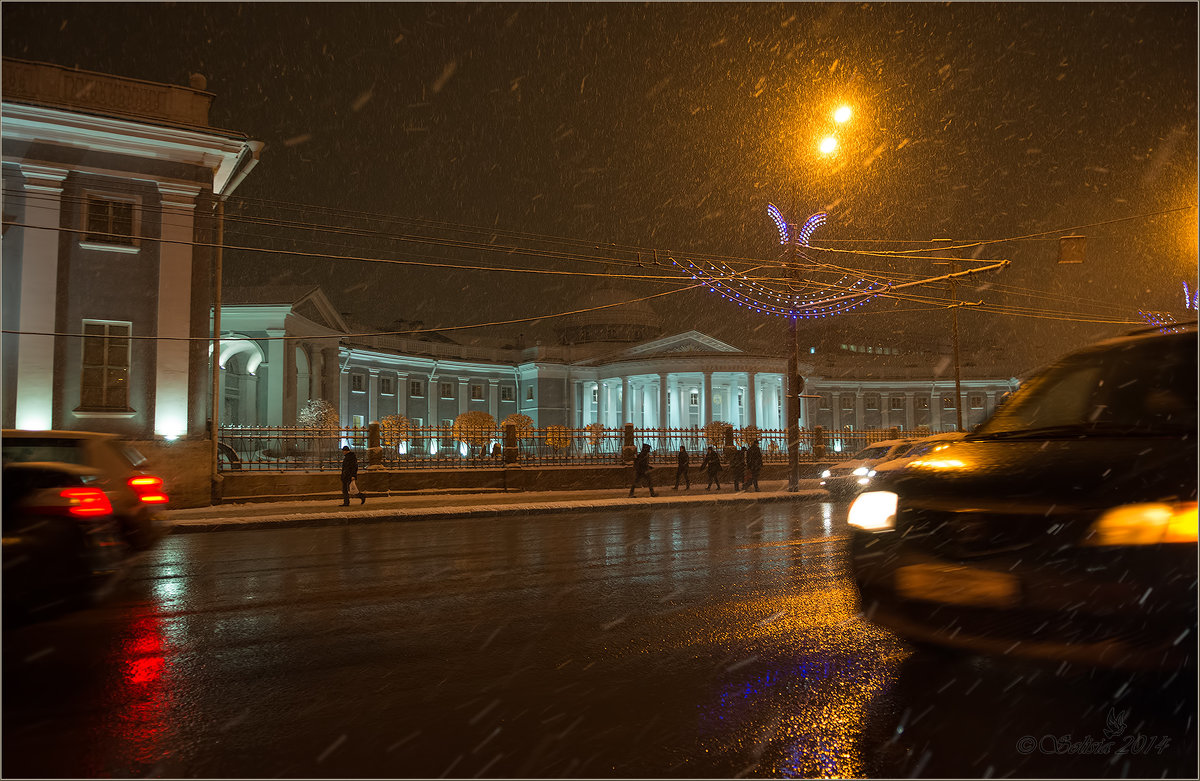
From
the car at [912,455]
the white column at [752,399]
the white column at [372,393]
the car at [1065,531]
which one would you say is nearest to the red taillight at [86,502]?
the car at [1065,531]

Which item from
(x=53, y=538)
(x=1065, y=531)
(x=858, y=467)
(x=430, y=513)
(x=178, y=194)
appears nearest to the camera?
(x=1065, y=531)

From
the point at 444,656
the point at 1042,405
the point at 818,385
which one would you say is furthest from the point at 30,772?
the point at 818,385

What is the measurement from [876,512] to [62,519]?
18.0 feet

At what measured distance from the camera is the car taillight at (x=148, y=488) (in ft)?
21.5

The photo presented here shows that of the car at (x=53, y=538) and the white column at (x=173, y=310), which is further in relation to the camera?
the white column at (x=173, y=310)

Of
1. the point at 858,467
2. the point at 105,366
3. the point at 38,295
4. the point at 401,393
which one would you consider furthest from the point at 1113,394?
the point at 401,393

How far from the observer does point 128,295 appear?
18844 mm

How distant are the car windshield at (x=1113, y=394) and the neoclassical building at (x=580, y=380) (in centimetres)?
3396

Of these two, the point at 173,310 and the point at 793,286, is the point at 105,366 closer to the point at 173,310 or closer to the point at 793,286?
the point at 173,310

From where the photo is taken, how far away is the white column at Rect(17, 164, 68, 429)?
1752 centimetres

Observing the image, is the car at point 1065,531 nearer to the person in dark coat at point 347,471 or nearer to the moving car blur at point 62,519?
the moving car blur at point 62,519

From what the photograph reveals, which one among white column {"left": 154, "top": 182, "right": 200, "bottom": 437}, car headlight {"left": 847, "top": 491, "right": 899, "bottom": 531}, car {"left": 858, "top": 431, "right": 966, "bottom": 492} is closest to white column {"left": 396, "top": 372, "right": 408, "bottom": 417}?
white column {"left": 154, "top": 182, "right": 200, "bottom": 437}

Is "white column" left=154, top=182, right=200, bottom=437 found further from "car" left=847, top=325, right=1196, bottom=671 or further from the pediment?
the pediment

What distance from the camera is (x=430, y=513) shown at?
16.6 metres
